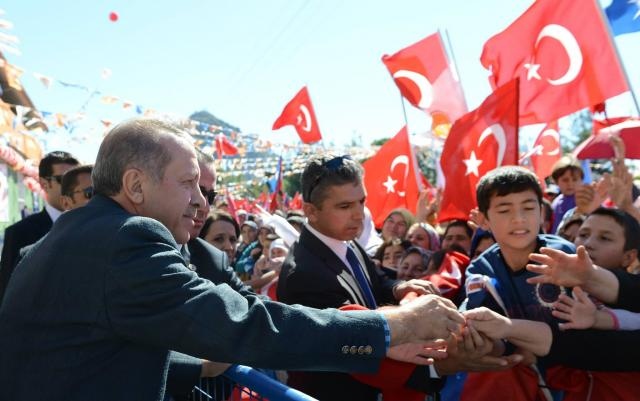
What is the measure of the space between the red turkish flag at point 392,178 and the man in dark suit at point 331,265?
18.9 feet

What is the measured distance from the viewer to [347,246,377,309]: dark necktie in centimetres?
280

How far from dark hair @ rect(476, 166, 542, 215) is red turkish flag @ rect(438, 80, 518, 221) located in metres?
2.72

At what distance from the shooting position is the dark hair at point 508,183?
2865 mm

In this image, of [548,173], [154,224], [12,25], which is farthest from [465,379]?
[12,25]

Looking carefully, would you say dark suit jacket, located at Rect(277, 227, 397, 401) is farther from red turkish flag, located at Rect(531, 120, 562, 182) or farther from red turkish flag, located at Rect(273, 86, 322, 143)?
red turkish flag, located at Rect(273, 86, 322, 143)

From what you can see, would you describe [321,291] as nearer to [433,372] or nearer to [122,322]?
[433,372]

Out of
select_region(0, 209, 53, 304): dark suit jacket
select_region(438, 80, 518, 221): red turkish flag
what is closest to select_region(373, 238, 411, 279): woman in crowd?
select_region(438, 80, 518, 221): red turkish flag

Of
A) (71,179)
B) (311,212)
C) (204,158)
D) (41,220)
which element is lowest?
(311,212)

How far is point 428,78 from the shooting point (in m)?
8.52

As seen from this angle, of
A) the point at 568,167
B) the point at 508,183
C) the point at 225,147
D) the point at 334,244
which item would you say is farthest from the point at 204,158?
the point at 225,147

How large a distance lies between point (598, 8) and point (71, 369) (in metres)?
Answer: 5.40

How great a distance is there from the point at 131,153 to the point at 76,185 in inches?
98.3

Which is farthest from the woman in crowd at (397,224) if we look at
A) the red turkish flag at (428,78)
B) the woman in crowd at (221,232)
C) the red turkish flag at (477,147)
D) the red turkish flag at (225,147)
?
the red turkish flag at (225,147)

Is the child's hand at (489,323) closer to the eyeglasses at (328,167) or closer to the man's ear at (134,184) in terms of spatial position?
the eyeglasses at (328,167)
